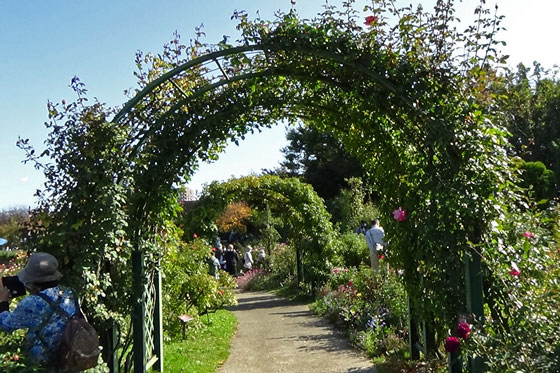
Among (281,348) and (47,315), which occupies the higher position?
(47,315)

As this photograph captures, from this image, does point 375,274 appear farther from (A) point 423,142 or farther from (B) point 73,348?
(B) point 73,348

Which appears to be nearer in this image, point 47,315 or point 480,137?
point 47,315

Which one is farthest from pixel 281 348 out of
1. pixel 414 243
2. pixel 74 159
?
pixel 74 159

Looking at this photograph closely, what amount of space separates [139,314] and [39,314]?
1.68 metres

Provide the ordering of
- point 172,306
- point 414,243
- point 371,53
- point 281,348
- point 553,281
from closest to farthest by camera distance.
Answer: point 553,281 → point 371,53 → point 414,243 → point 281,348 → point 172,306

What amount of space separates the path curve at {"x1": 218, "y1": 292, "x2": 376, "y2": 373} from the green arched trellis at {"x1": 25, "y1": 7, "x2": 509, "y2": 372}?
167 cm

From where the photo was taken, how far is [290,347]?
272 inches

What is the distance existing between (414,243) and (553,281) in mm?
1397

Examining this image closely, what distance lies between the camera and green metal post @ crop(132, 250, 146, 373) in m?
4.32

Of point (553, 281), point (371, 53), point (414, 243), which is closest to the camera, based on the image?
point (553, 281)

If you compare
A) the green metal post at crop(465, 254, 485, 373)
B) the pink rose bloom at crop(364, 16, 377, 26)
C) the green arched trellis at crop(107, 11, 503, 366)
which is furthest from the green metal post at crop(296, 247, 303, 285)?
the pink rose bloom at crop(364, 16, 377, 26)

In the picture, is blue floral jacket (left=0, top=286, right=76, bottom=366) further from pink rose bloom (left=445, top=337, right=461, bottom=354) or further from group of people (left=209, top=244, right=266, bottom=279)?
group of people (left=209, top=244, right=266, bottom=279)

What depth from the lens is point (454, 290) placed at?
12.1 ft

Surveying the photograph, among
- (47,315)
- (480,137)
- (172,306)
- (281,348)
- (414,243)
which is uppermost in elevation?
(480,137)
